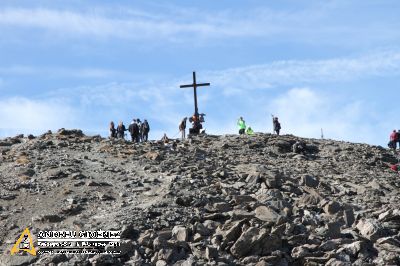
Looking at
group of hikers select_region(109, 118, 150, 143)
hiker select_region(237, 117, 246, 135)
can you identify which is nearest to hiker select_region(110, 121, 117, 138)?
group of hikers select_region(109, 118, 150, 143)

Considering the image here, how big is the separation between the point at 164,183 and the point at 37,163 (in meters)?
6.61

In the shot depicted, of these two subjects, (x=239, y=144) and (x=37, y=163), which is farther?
(x=239, y=144)

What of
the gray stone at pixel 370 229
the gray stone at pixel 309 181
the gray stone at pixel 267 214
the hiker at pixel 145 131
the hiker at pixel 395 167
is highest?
the hiker at pixel 145 131

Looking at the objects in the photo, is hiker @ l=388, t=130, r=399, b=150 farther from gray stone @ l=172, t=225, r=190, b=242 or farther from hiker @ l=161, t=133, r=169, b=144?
gray stone @ l=172, t=225, r=190, b=242

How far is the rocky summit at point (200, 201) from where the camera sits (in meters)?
20.1

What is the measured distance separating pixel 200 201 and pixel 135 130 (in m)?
15.9

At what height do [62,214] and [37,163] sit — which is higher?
[37,163]

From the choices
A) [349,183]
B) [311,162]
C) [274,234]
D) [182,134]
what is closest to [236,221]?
[274,234]

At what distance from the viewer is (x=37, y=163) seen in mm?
29547

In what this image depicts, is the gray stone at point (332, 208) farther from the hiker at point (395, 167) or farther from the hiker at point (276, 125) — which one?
the hiker at point (276, 125)

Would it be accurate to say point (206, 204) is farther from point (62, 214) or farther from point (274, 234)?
point (62, 214)

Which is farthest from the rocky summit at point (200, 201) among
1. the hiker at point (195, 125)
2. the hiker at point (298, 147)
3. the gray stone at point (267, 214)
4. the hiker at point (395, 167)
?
the hiker at point (195, 125)

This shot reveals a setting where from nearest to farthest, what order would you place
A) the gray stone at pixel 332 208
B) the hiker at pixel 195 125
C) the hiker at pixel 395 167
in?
the gray stone at pixel 332 208 → the hiker at pixel 395 167 → the hiker at pixel 195 125

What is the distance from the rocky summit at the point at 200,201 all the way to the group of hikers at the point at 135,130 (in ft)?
11.2
